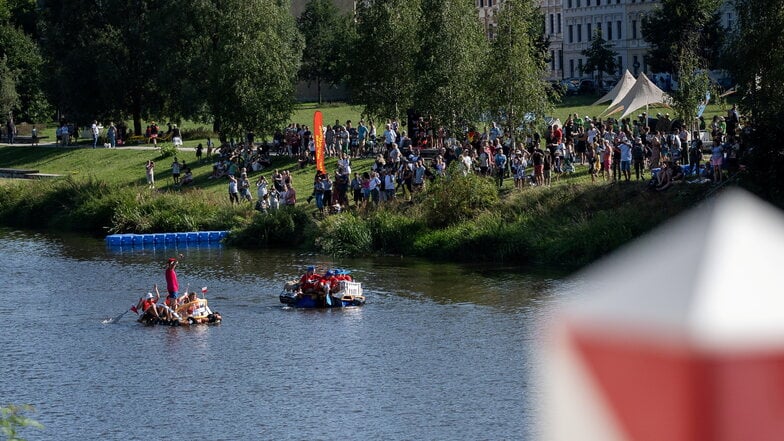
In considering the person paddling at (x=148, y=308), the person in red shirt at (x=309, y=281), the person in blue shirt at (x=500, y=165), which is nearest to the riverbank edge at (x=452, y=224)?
the person in blue shirt at (x=500, y=165)

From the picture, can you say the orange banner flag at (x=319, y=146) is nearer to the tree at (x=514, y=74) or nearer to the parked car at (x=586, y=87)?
the tree at (x=514, y=74)

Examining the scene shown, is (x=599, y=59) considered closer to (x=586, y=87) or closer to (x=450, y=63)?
(x=586, y=87)

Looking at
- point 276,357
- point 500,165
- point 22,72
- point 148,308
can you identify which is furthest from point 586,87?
point 276,357

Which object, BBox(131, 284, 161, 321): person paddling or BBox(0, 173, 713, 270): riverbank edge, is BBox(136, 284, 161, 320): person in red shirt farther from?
BBox(0, 173, 713, 270): riverbank edge

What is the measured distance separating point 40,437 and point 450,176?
24539 mm

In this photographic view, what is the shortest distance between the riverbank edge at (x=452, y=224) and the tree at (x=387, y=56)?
12959 millimetres

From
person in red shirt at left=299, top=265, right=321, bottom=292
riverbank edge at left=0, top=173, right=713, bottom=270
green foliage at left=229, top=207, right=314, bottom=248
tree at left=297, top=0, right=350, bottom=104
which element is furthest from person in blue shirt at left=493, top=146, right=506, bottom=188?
tree at left=297, top=0, right=350, bottom=104

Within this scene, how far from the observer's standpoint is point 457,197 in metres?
45.0

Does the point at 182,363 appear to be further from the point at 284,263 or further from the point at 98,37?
the point at 98,37

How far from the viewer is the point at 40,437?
934 inches

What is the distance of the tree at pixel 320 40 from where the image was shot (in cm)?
10144

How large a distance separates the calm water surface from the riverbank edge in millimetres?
1557

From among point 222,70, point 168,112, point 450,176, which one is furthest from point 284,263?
point 168,112

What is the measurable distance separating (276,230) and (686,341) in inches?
1871
